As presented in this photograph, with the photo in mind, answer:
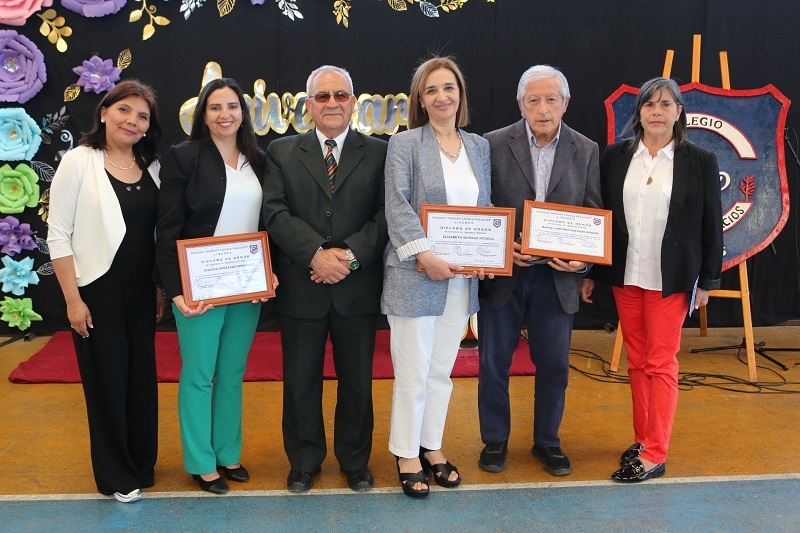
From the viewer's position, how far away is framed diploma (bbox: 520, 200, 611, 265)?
286cm

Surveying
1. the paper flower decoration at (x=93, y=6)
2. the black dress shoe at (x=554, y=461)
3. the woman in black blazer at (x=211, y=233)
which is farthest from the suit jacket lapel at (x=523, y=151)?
the paper flower decoration at (x=93, y=6)

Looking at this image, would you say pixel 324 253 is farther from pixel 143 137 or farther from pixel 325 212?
pixel 143 137

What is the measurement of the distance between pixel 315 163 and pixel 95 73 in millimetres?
3136

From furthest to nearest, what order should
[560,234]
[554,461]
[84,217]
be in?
1. [554,461]
2. [560,234]
3. [84,217]

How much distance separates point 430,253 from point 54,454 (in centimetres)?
203

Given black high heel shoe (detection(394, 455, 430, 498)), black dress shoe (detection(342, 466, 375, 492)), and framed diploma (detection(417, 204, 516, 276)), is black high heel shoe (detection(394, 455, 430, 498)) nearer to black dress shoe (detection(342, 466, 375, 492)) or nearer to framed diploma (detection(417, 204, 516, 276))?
black dress shoe (detection(342, 466, 375, 492))

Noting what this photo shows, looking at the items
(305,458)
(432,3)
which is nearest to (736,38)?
(432,3)

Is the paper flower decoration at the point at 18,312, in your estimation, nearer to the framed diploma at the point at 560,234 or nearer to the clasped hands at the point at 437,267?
the clasped hands at the point at 437,267

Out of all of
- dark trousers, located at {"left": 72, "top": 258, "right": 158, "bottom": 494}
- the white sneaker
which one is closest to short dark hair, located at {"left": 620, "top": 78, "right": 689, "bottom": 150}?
dark trousers, located at {"left": 72, "top": 258, "right": 158, "bottom": 494}

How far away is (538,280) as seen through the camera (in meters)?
3.03

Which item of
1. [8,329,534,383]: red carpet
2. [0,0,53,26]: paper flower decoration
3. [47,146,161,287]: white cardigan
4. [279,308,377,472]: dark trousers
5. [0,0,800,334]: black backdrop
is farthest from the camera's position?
[0,0,800,334]: black backdrop

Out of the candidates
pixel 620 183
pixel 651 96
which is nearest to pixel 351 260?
pixel 620 183

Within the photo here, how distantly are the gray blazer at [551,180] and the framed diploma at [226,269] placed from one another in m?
0.93

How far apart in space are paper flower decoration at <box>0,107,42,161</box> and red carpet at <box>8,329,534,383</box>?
1.34 m
